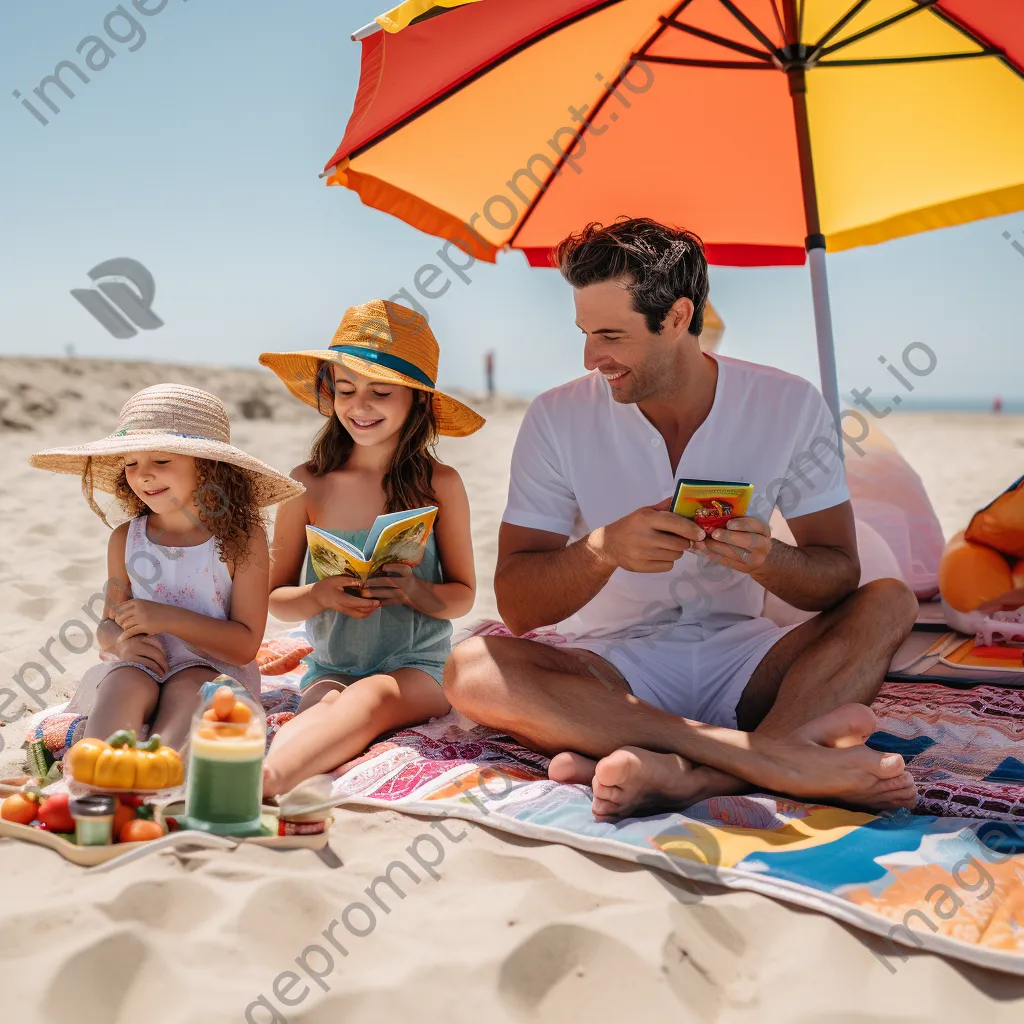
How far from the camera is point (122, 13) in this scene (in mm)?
3463

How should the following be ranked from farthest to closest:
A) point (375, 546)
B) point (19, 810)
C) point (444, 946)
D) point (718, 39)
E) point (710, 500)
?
point (718, 39) → point (375, 546) → point (710, 500) → point (19, 810) → point (444, 946)

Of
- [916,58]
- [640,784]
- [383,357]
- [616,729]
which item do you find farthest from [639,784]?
[916,58]

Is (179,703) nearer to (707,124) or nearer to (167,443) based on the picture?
(167,443)

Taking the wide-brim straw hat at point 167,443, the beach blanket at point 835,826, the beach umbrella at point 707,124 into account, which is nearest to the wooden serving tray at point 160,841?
the beach blanket at point 835,826

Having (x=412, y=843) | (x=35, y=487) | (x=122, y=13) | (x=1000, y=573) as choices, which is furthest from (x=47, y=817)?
(x=35, y=487)

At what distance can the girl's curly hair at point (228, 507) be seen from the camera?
9.67ft

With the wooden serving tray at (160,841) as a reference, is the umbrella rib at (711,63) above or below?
above

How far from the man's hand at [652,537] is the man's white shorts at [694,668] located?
1.26ft

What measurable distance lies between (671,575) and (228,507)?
128cm

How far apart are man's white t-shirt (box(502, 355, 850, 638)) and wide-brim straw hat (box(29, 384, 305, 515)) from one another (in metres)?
0.76

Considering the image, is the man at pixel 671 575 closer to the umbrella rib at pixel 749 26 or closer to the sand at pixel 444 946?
the sand at pixel 444 946

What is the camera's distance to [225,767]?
2.04m

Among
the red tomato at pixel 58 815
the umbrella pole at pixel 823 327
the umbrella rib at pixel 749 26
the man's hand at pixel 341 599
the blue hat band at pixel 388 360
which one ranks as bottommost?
the red tomato at pixel 58 815

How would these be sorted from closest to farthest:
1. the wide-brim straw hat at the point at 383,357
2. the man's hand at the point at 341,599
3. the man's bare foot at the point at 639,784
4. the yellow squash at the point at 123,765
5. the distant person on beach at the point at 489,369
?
1. the yellow squash at the point at 123,765
2. the man's bare foot at the point at 639,784
3. the man's hand at the point at 341,599
4. the wide-brim straw hat at the point at 383,357
5. the distant person on beach at the point at 489,369
